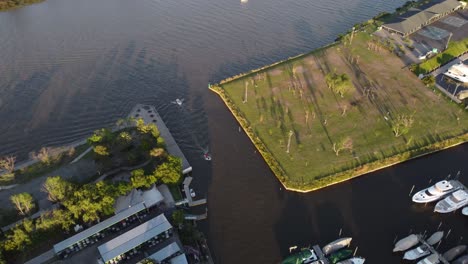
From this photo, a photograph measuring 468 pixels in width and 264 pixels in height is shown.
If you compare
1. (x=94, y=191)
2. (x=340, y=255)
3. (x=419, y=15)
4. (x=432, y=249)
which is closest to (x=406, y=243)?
(x=432, y=249)

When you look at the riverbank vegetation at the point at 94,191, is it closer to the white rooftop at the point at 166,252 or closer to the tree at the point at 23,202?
the tree at the point at 23,202

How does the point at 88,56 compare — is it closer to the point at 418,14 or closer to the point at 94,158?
the point at 94,158

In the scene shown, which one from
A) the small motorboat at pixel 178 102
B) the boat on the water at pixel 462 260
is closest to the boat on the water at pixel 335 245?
the boat on the water at pixel 462 260

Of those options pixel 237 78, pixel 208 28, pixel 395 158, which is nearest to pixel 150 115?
pixel 237 78

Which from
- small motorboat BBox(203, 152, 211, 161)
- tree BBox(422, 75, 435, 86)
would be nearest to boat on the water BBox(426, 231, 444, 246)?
small motorboat BBox(203, 152, 211, 161)

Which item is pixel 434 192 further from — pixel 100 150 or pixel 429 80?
pixel 100 150

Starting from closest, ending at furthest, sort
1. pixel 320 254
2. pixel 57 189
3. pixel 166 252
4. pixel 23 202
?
1. pixel 166 252
2. pixel 320 254
3. pixel 23 202
4. pixel 57 189

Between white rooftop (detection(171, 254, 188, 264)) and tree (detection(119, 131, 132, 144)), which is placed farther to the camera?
tree (detection(119, 131, 132, 144))

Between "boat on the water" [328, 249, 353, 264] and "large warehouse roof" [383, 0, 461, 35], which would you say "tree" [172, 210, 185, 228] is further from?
"large warehouse roof" [383, 0, 461, 35]
